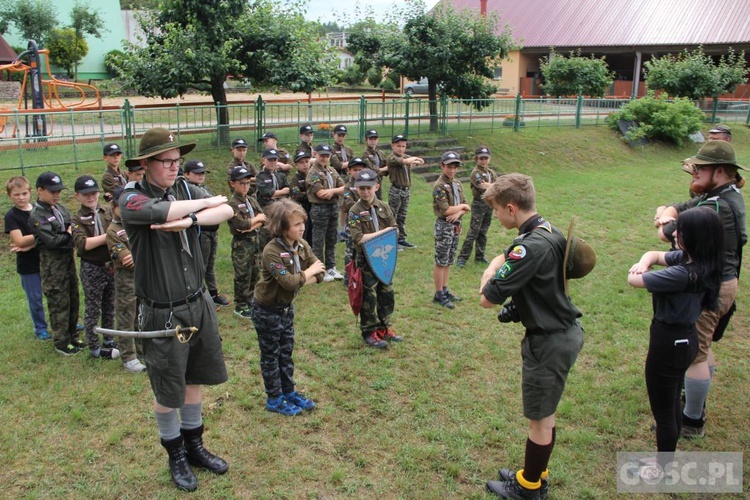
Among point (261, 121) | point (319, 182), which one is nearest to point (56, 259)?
point (319, 182)

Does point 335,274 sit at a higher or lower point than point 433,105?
lower

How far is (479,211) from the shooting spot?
351 inches

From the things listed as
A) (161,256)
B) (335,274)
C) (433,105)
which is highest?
(433,105)

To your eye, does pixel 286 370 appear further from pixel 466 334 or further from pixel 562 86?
pixel 562 86

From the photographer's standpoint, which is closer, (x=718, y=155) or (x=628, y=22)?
(x=718, y=155)

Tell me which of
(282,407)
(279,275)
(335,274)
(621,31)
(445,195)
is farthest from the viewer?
(621,31)

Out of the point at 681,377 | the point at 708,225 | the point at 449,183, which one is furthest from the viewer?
the point at 449,183

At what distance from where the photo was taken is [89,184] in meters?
5.70

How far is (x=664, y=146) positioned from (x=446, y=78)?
8404 millimetres

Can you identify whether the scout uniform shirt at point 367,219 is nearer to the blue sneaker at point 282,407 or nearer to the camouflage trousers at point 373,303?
the camouflage trousers at point 373,303

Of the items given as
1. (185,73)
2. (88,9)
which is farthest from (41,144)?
(88,9)

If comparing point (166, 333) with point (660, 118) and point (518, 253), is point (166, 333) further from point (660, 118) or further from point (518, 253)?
point (660, 118)

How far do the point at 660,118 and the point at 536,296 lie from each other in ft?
62.5

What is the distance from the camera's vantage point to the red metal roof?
32.2 m
